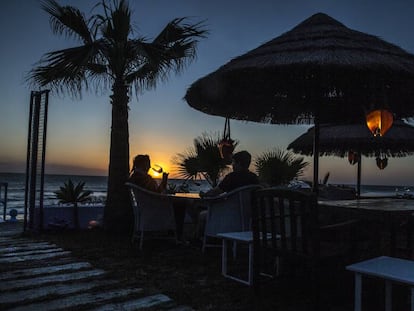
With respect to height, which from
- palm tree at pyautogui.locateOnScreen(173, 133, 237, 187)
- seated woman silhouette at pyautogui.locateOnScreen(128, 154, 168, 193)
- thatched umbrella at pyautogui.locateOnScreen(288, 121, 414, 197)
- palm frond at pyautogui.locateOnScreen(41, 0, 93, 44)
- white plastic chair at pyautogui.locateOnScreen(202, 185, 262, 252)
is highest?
palm frond at pyautogui.locateOnScreen(41, 0, 93, 44)

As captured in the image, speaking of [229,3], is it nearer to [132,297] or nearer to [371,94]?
[371,94]

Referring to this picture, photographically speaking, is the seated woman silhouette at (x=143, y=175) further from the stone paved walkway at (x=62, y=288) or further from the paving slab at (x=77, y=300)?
the paving slab at (x=77, y=300)

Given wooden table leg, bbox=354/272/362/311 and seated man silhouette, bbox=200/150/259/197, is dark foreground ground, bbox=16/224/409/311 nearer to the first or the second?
wooden table leg, bbox=354/272/362/311

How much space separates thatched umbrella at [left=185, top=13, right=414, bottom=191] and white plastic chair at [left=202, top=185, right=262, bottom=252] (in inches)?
54.0

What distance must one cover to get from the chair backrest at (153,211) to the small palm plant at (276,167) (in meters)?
3.72

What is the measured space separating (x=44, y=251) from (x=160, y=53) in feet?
10.4

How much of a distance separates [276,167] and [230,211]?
13.4 ft

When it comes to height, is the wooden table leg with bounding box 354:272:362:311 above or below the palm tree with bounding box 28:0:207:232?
below

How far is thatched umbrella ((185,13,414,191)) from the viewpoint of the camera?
397cm

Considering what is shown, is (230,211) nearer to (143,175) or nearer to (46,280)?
(143,175)

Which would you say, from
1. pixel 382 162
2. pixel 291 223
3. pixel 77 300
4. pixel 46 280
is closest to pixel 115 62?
pixel 46 280

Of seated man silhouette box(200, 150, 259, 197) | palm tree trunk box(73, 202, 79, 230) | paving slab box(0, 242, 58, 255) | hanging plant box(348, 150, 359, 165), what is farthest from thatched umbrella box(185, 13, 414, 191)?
hanging plant box(348, 150, 359, 165)

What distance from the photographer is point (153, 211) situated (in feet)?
15.8

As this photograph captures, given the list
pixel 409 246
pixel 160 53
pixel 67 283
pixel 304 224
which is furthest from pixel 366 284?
pixel 160 53
